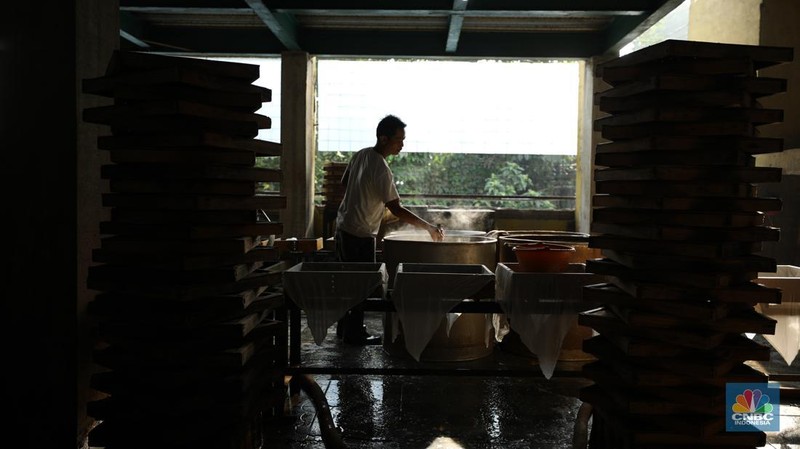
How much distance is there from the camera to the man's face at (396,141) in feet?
18.7

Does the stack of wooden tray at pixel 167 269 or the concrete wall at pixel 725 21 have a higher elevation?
the concrete wall at pixel 725 21

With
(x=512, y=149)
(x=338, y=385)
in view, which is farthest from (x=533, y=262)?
(x=512, y=149)

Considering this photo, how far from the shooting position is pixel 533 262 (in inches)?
167

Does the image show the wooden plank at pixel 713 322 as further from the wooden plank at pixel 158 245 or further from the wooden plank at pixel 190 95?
the wooden plank at pixel 190 95

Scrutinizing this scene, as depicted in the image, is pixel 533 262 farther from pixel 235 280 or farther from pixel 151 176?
pixel 151 176

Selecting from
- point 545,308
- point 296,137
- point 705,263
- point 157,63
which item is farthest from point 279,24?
point 705,263

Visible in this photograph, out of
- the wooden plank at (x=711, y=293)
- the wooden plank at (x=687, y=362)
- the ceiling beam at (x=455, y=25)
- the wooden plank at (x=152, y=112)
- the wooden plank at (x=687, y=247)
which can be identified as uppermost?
the ceiling beam at (x=455, y=25)

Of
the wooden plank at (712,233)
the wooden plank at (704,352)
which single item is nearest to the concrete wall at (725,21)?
the wooden plank at (712,233)

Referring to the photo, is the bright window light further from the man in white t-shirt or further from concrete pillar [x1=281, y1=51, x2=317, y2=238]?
the man in white t-shirt

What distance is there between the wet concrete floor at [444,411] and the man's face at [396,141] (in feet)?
6.69

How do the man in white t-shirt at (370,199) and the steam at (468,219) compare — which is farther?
the steam at (468,219)

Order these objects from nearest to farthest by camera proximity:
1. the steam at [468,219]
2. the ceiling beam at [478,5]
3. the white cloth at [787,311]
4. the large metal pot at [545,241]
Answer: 1. the white cloth at [787,311]
2. the large metal pot at [545,241]
3. the ceiling beam at [478,5]
4. the steam at [468,219]

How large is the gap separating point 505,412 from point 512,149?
827 cm

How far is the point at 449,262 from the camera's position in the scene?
513 centimetres
